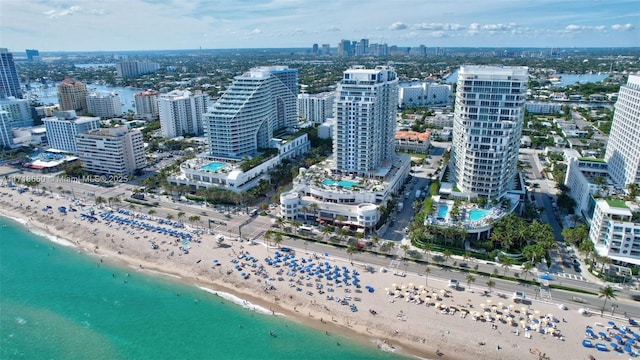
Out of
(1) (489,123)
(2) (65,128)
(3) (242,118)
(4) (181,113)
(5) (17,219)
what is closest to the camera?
(1) (489,123)

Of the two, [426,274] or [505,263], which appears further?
[426,274]

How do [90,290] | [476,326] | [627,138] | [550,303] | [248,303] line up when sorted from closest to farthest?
[476,326] < [550,303] < [248,303] < [90,290] < [627,138]

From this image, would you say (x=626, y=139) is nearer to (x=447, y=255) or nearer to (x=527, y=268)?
(x=527, y=268)

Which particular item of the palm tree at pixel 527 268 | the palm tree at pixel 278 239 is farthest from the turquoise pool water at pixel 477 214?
the palm tree at pixel 278 239

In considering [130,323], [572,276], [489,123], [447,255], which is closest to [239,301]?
[130,323]

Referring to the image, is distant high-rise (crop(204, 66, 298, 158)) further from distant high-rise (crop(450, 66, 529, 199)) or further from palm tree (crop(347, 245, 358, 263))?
distant high-rise (crop(450, 66, 529, 199))

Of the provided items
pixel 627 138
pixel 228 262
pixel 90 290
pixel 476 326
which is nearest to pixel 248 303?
pixel 228 262

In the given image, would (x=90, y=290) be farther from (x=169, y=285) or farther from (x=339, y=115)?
(x=339, y=115)
